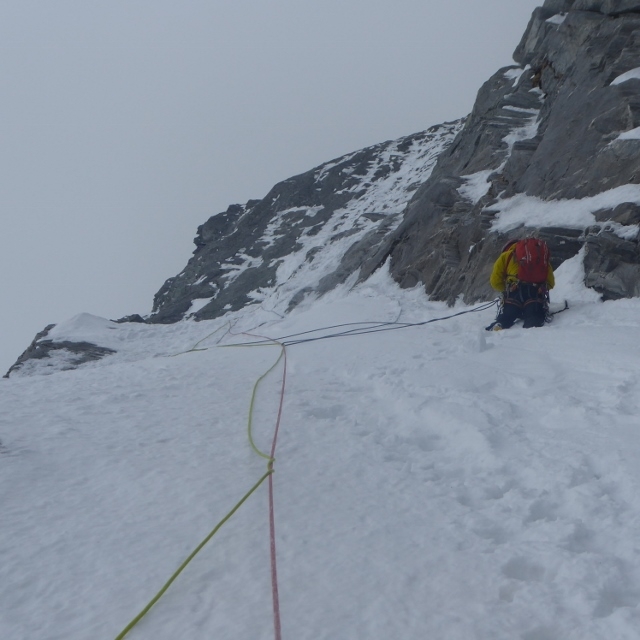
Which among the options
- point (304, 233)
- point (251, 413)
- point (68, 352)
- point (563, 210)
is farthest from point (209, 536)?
point (304, 233)

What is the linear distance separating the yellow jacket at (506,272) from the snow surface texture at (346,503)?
2253mm

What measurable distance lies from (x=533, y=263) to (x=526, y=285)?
0.33 m

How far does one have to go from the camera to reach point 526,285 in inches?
307

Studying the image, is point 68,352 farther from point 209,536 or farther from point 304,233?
point 304,233

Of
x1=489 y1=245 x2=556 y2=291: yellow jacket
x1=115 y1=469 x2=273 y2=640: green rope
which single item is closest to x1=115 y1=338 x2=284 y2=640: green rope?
x1=115 y1=469 x2=273 y2=640: green rope

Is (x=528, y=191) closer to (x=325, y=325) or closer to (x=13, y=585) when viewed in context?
(x=325, y=325)

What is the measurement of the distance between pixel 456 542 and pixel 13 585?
2.04m

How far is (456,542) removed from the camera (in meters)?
2.77

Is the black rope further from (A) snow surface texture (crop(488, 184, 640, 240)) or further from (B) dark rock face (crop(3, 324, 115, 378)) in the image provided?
(B) dark rock face (crop(3, 324, 115, 378))

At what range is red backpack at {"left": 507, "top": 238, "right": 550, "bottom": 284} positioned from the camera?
7816 millimetres

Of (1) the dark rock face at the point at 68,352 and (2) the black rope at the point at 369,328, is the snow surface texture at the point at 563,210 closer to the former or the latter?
(2) the black rope at the point at 369,328

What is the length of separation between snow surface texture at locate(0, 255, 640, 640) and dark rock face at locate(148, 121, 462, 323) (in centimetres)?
1490

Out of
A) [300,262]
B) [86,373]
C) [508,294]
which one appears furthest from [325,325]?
[300,262]

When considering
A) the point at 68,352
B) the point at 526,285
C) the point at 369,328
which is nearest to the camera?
the point at 526,285
